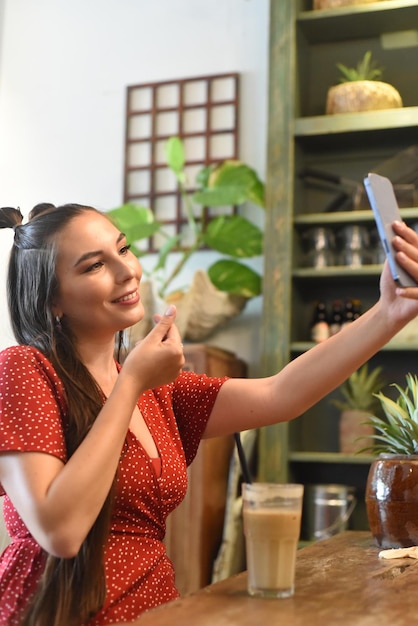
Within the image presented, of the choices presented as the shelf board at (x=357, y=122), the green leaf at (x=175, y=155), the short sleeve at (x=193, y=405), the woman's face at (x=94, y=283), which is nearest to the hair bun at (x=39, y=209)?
the woman's face at (x=94, y=283)

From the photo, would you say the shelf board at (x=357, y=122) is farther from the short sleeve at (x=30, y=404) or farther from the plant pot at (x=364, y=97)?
the short sleeve at (x=30, y=404)

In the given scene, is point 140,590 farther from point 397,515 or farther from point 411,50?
point 411,50

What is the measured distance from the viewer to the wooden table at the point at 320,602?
98cm

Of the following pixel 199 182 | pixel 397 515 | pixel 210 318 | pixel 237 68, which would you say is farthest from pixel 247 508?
pixel 237 68

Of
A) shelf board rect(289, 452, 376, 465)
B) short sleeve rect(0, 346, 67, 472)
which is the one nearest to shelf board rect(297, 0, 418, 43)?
shelf board rect(289, 452, 376, 465)

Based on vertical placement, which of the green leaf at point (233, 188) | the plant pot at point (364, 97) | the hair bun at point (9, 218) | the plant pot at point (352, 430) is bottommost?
the plant pot at point (352, 430)

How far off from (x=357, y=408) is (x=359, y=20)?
5.40 ft

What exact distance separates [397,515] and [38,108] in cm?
344

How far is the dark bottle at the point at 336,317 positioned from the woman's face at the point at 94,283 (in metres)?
2.17

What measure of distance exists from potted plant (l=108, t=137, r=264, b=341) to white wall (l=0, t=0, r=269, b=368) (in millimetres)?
231

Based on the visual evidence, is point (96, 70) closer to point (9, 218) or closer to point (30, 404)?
point (9, 218)

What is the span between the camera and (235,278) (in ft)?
12.5

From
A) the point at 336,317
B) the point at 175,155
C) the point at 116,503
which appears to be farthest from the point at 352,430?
the point at 116,503

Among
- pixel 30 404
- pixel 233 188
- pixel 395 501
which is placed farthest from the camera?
pixel 233 188
